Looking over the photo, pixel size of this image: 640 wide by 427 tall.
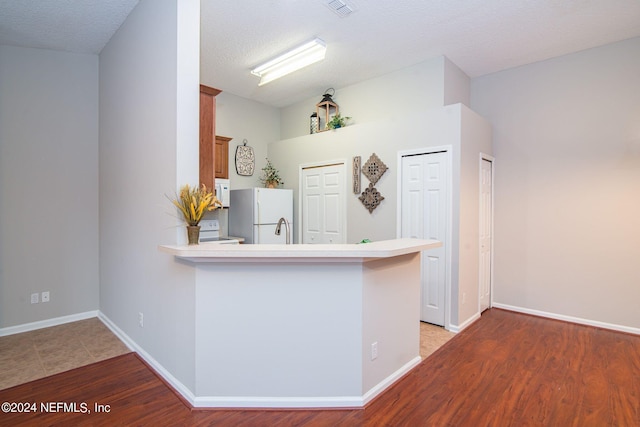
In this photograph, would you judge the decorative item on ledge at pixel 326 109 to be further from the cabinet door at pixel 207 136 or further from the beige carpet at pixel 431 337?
the beige carpet at pixel 431 337

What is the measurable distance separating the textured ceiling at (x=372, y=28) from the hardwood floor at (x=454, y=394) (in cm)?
314

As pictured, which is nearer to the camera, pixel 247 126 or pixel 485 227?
pixel 485 227

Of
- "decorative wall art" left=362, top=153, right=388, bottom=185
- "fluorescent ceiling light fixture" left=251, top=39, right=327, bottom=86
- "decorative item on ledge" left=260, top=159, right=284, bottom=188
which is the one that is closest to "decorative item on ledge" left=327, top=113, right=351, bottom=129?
→ "decorative wall art" left=362, top=153, right=388, bottom=185

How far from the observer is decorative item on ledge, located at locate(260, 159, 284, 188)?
5.32 metres

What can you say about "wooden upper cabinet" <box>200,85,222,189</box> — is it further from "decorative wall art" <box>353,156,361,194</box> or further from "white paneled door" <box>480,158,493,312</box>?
"white paneled door" <box>480,158,493,312</box>

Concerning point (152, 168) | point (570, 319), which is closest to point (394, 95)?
point (152, 168)

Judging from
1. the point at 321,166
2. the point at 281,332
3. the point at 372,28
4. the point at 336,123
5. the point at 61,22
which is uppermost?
the point at 372,28

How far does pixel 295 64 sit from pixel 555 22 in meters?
2.77

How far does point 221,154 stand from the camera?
486cm

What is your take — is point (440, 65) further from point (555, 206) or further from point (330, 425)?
point (330, 425)

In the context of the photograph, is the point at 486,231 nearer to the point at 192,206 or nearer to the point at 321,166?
the point at 321,166

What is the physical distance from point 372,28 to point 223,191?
275cm

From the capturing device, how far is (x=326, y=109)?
197 inches

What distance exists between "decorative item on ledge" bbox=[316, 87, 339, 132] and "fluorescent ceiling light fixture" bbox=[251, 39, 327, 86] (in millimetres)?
874
